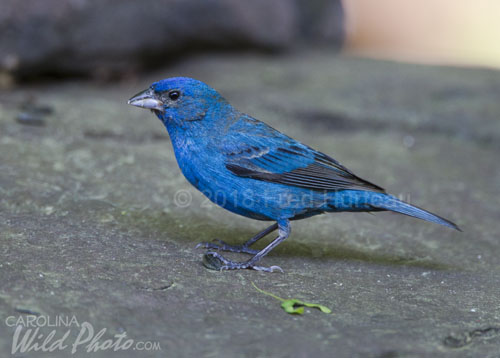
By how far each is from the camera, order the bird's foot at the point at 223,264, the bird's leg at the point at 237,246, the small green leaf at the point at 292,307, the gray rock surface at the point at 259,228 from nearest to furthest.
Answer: the gray rock surface at the point at 259,228 → the small green leaf at the point at 292,307 → the bird's foot at the point at 223,264 → the bird's leg at the point at 237,246

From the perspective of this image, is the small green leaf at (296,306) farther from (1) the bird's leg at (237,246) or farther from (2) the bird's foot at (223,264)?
(1) the bird's leg at (237,246)

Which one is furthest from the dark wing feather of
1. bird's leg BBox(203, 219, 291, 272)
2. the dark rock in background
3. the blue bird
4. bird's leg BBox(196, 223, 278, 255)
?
the dark rock in background

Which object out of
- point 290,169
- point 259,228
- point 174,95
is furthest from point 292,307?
point 174,95

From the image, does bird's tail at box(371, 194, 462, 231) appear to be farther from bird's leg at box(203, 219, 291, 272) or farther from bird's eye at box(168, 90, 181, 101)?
bird's eye at box(168, 90, 181, 101)

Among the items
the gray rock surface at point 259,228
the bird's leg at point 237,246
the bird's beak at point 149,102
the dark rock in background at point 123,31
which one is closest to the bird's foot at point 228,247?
the bird's leg at point 237,246

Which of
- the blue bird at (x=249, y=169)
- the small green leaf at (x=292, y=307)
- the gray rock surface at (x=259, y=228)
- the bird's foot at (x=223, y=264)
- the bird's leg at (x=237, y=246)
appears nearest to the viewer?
the gray rock surface at (x=259, y=228)

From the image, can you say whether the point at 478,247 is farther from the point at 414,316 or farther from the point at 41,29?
the point at 41,29
